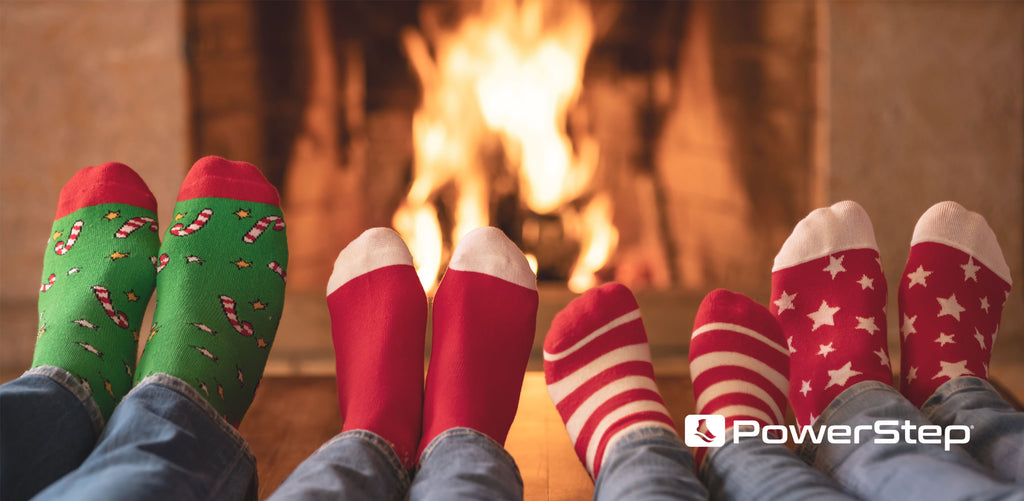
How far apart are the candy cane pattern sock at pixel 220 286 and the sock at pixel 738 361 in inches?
17.5

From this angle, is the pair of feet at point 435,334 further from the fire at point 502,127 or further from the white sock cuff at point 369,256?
the fire at point 502,127

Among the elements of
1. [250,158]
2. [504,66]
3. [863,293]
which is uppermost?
[504,66]

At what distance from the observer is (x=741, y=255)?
151 centimetres

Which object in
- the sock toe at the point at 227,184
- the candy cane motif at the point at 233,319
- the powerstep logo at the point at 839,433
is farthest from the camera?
the sock toe at the point at 227,184

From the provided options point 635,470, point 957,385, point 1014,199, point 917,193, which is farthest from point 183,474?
point 1014,199

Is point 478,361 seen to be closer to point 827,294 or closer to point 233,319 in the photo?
point 233,319

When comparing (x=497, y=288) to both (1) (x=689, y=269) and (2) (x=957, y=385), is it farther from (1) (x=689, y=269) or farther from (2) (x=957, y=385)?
(1) (x=689, y=269)

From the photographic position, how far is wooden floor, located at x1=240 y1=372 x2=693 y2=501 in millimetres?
775

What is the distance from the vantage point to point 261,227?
965 mm

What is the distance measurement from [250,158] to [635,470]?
1.09 metres

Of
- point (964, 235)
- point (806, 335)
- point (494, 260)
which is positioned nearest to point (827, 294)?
point (806, 335)

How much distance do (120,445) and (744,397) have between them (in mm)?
520

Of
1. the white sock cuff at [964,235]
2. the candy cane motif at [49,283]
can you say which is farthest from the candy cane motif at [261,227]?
the white sock cuff at [964,235]

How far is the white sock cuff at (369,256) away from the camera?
0.91 metres
